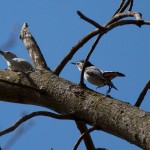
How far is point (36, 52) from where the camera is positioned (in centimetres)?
444

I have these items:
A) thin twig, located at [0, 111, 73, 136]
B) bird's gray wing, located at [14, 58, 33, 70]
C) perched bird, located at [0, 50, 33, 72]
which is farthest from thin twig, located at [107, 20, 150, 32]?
perched bird, located at [0, 50, 33, 72]

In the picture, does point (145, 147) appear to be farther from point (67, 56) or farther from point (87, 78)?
point (87, 78)

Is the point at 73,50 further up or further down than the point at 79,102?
further up

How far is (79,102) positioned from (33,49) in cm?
153

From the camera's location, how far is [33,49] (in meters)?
4.53

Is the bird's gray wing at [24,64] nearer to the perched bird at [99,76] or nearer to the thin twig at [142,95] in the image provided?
the perched bird at [99,76]

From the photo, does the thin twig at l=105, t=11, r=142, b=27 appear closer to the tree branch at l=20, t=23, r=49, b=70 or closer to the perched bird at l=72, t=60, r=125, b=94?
the tree branch at l=20, t=23, r=49, b=70

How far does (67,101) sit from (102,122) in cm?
39

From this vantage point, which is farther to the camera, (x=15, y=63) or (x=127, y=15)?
(x=15, y=63)

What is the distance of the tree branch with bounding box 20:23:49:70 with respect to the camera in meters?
4.12

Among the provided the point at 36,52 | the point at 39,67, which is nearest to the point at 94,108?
the point at 39,67

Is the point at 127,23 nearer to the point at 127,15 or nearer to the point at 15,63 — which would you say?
the point at 127,15

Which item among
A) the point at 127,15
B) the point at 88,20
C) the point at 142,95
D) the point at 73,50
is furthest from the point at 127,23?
the point at 73,50

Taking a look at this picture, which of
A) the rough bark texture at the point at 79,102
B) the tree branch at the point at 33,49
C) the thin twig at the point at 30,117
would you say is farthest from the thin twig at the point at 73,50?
the thin twig at the point at 30,117
